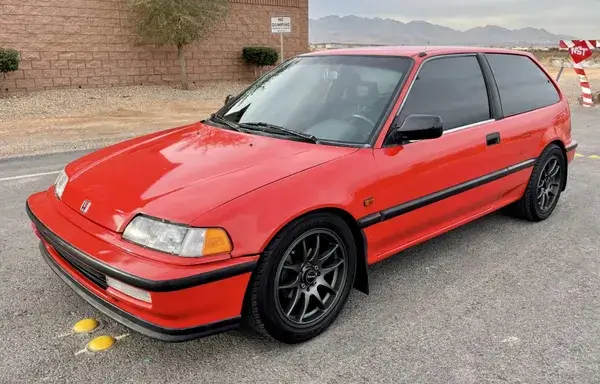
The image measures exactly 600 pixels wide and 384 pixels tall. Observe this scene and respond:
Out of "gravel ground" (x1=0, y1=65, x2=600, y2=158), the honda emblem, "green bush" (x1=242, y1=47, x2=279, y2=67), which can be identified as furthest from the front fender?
"green bush" (x1=242, y1=47, x2=279, y2=67)

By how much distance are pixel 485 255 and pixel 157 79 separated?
48.4ft

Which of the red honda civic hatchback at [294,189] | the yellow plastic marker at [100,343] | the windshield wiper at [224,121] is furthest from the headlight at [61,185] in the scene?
the windshield wiper at [224,121]

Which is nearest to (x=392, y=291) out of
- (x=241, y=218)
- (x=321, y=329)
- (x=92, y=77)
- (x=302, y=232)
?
(x=321, y=329)

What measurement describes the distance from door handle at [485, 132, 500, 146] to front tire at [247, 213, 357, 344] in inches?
62.6

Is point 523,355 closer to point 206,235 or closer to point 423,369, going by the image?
point 423,369

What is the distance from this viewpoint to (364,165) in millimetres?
3068

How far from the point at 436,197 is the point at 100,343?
229 cm

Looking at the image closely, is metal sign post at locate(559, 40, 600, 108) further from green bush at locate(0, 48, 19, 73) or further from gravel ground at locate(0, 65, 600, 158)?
green bush at locate(0, 48, 19, 73)

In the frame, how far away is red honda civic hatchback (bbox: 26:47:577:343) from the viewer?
2.45 meters

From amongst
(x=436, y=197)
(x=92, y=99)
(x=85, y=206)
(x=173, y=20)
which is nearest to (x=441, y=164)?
(x=436, y=197)

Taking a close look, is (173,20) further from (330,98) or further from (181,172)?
(181,172)

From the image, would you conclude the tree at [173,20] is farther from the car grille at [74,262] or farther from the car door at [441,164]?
the car grille at [74,262]

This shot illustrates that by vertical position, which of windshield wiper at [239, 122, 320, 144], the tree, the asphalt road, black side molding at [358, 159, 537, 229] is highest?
the tree

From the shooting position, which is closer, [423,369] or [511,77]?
[423,369]
